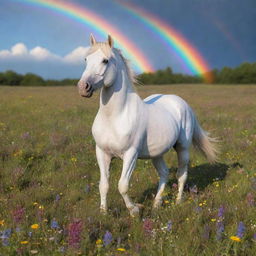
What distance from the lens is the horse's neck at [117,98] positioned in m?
4.69

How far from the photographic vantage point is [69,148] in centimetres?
880

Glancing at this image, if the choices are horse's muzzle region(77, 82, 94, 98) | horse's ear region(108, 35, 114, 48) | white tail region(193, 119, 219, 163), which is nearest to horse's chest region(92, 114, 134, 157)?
horse's muzzle region(77, 82, 94, 98)

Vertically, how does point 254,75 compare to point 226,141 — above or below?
above

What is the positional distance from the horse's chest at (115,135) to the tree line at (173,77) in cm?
7426

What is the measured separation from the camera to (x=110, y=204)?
523 centimetres

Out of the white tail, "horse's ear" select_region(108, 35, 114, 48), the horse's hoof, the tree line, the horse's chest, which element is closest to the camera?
"horse's ear" select_region(108, 35, 114, 48)

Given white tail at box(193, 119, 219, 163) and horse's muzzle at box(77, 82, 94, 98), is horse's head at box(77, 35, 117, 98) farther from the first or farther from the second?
white tail at box(193, 119, 219, 163)

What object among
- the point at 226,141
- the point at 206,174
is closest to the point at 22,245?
the point at 206,174

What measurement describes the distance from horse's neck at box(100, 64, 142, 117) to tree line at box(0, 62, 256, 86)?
243 ft

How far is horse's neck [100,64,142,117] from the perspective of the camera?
4.69 meters

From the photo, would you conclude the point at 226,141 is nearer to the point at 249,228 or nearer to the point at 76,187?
→ the point at 76,187

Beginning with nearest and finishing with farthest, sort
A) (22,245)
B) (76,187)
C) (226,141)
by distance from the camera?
(22,245)
(76,187)
(226,141)

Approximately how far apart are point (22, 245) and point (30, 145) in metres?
5.94

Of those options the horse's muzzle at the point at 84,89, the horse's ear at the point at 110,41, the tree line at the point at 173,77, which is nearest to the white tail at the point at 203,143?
the horse's ear at the point at 110,41
